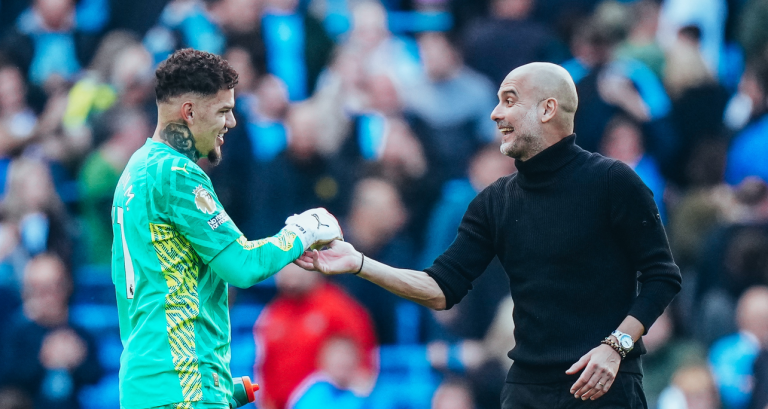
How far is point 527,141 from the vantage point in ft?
16.4

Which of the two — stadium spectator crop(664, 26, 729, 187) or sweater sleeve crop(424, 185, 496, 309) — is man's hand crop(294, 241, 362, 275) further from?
stadium spectator crop(664, 26, 729, 187)

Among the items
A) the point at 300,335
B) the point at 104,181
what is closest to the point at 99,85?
the point at 104,181

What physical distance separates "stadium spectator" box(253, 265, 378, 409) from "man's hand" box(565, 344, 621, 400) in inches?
171

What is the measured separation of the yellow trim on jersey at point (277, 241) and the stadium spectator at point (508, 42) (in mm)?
5832

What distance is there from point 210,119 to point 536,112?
157 centimetres

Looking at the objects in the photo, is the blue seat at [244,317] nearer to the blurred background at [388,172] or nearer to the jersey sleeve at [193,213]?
the blurred background at [388,172]

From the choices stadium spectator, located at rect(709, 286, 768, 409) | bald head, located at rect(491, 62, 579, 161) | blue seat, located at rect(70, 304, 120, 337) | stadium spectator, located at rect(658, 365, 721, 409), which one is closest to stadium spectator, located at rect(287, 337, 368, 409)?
blue seat, located at rect(70, 304, 120, 337)

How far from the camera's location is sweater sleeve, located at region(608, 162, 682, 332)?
15.2 ft

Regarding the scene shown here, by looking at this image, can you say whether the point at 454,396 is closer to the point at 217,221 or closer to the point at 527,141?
the point at 527,141

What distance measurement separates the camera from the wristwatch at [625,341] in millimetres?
4574

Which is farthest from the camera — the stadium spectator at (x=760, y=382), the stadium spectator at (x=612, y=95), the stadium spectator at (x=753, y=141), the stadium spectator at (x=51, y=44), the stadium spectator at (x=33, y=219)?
the stadium spectator at (x=51, y=44)

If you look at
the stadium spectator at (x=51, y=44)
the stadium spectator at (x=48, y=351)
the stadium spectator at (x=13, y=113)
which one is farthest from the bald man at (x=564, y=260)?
the stadium spectator at (x=51, y=44)

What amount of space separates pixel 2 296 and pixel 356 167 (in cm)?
359

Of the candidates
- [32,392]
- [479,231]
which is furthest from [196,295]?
[32,392]
